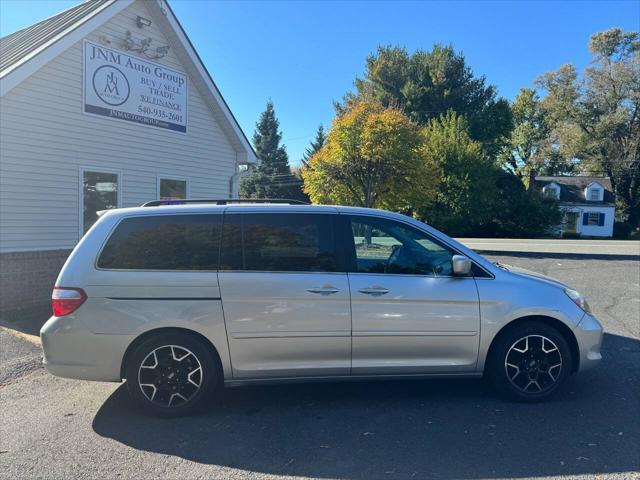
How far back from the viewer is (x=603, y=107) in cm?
4212

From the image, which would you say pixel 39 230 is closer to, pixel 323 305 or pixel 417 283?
pixel 323 305

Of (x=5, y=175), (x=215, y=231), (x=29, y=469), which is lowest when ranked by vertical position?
(x=29, y=469)

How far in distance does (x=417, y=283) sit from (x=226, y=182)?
9328 millimetres

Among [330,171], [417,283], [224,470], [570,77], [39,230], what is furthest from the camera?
[570,77]

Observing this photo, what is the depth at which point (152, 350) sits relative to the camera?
4.03 meters

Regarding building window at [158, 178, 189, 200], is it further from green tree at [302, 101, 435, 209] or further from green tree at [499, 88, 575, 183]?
green tree at [499, 88, 575, 183]

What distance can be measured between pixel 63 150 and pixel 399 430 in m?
8.06

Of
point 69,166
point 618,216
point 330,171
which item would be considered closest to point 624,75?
point 618,216

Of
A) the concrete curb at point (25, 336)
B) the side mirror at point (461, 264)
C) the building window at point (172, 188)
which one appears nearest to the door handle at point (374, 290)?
Answer: the side mirror at point (461, 264)

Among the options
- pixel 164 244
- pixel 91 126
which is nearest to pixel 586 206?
pixel 91 126

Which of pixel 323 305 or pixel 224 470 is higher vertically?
pixel 323 305

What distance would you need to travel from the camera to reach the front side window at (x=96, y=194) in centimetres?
936

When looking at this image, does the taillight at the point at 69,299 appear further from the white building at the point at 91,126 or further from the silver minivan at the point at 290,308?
the white building at the point at 91,126

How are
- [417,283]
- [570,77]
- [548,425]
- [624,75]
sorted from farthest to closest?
[570,77] → [624,75] → [417,283] → [548,425]
